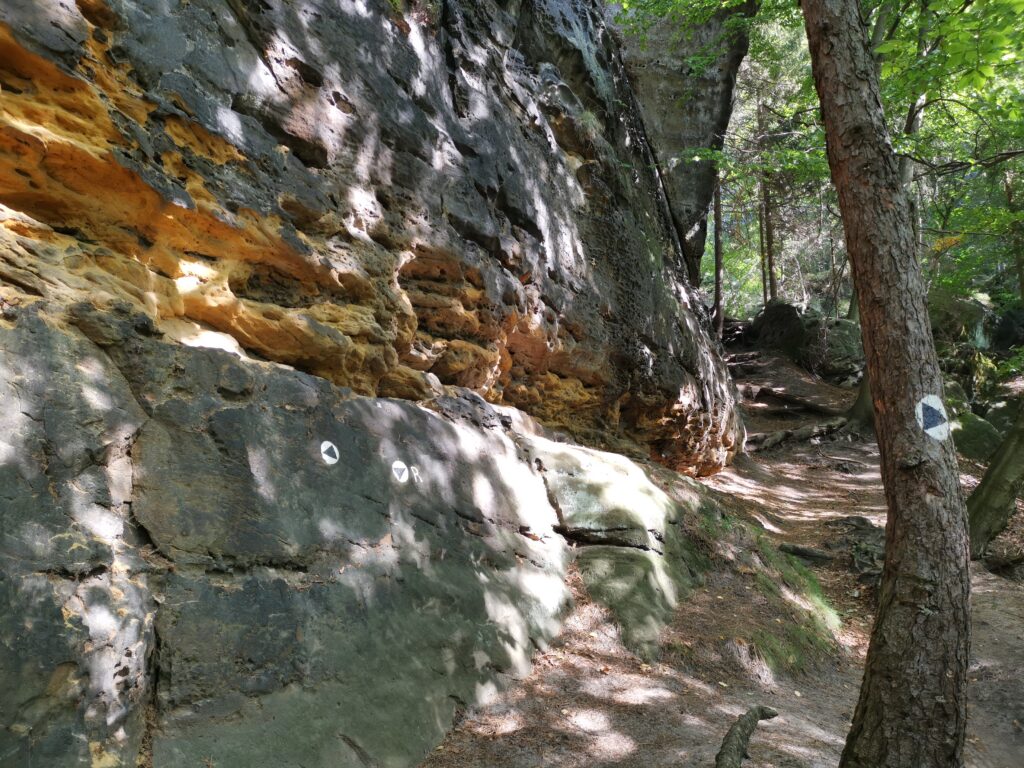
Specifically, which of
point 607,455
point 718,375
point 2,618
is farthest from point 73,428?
point 718,375

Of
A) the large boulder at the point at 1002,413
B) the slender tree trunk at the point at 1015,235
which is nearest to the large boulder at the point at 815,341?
the large boulder at the point at 1002,413

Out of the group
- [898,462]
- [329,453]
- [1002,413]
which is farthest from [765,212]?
[329,453]

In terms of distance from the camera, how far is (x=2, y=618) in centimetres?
277

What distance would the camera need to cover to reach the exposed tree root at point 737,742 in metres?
3.61

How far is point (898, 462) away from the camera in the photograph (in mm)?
3609

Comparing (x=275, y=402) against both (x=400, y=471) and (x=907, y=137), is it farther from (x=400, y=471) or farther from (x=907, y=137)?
(x=907, y=137)

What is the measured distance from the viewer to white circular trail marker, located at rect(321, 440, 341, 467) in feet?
15.1

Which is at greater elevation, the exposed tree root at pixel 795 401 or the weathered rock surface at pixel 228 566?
the exposed tree root at pixel 795 401

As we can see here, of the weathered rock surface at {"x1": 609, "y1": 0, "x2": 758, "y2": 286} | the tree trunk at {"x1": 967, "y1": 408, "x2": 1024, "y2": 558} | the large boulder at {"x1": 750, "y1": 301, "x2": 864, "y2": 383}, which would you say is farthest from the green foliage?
the tree trunk at {"x1": 967, "y1": 408, "x2": 1024, "y2": 558}

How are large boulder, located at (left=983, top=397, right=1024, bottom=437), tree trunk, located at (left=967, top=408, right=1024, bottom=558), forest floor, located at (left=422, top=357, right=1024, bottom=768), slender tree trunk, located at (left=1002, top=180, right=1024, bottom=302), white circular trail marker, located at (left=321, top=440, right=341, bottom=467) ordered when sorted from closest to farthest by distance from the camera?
forest floor, located at (left=422, top=357, right=1024, bottom=768) → white circular trail marker, located at (left=321, top=440, right=341, bottom=467) → tree trunk, located at (left=967, top=408, right=1024, bottom=558) → large boulder, located at (left=983, top=397, right=1024, bottom=437) → slender tree trunk, located at (left=1002, top=180, right=1024, bottom=302)

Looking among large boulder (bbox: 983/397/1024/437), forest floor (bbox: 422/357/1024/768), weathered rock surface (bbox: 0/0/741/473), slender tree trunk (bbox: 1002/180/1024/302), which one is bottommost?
forest floor (bbox: 422/357/1024/768)

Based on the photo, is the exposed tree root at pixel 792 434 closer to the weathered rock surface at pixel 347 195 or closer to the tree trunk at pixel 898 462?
the weathered rock surface at pixel 347 195

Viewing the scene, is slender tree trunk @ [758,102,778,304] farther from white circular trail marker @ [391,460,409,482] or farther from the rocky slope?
white circular trail marker @ [391,460,409,482]

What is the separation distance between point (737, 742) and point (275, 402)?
142 inches
